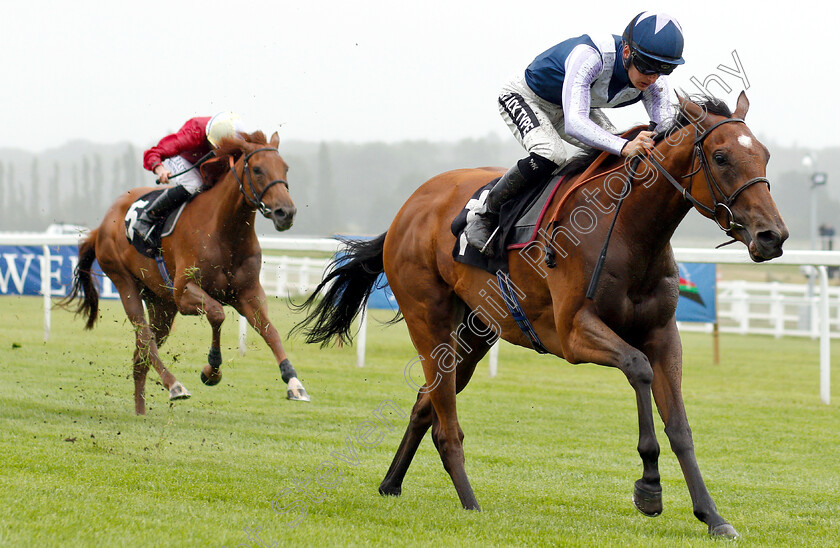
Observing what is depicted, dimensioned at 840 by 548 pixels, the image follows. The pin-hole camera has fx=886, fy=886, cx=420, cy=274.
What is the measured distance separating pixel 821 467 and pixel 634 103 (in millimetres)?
2801

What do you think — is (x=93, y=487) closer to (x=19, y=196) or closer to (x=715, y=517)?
(x=715, y=517)

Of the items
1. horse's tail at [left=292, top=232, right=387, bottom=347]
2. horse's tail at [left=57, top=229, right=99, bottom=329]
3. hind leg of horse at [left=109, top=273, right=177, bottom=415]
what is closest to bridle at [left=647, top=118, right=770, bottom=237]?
horse's tail at [left=292, top=232, right=387, bottom=347]

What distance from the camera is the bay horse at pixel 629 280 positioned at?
338 centimetres

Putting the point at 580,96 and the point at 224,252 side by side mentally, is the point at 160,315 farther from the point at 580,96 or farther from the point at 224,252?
the point at 580,96

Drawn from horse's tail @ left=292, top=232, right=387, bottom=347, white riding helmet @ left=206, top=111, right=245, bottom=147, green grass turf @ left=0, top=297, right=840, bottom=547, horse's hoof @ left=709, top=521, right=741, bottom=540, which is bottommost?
green grass turf @ left=0, top=297, right=840, bottom=547

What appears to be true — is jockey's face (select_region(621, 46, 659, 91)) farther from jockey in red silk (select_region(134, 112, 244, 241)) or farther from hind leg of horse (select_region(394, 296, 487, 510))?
jockey in red silk (select_region(134, 112, 244, 241))

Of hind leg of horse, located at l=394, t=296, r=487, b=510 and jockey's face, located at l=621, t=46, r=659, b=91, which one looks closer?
jockey's face, located at l=621, t=46, r=659, b=91

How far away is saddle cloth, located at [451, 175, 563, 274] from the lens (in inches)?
163

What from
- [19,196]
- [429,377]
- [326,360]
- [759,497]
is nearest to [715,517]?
[759,497]

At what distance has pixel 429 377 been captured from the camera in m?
4.55

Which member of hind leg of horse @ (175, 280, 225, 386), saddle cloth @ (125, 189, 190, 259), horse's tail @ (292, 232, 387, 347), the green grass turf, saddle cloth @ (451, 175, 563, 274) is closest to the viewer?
the green grass turf

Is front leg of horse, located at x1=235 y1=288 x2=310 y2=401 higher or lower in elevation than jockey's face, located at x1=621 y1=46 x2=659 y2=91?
lower

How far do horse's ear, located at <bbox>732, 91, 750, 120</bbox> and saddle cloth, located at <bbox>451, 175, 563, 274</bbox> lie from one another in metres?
0.92

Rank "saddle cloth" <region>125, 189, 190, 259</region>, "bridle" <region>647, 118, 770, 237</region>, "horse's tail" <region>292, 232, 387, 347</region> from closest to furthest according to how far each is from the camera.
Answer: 1. "bridle" <region>647, 118, 770, 237</region>
2. "horse's tail" <region>292, 232, 387, 347</region>
3. "saddle cloth" <region>125, 189, 190, 259</region>
